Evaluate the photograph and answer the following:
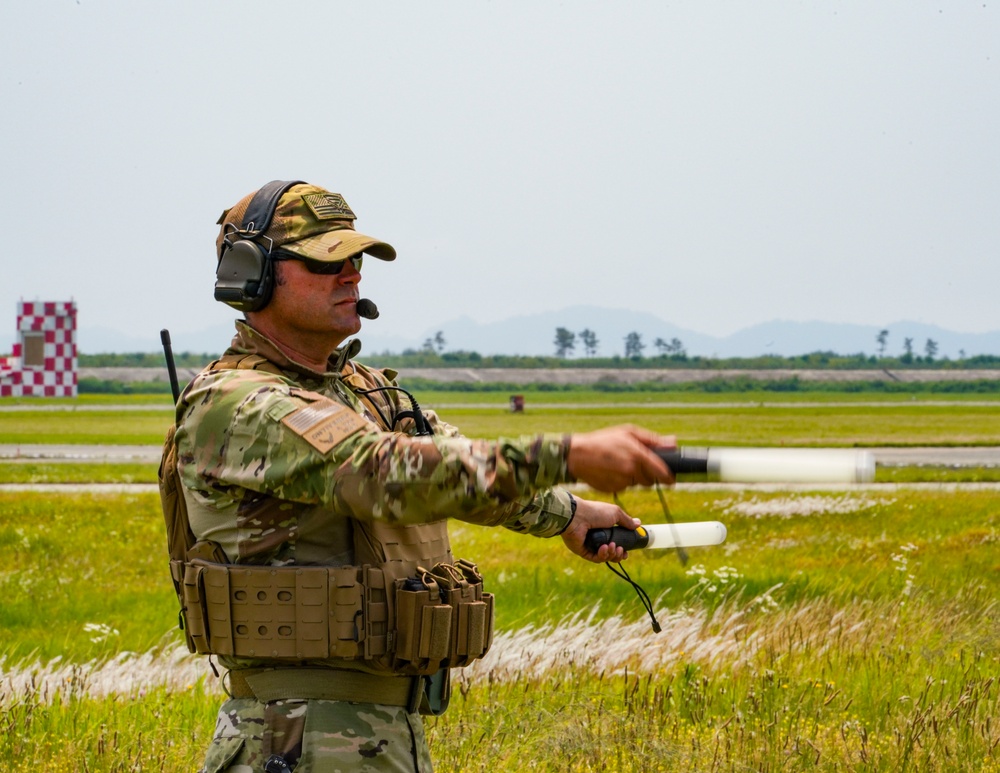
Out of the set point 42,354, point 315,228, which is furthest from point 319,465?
point 42,354

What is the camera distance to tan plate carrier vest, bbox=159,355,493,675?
3.27 m

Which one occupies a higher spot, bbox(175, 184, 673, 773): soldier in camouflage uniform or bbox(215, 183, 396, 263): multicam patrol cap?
bbox(215, 183, 396, 263): multicam patrol cap

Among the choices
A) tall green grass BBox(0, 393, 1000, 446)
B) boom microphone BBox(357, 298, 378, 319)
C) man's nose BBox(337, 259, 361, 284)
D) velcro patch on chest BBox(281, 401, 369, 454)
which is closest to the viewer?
velcro patch on chest BBox(281, 401, 369, 454)

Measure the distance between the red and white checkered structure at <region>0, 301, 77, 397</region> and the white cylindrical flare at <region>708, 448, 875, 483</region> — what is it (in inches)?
2262

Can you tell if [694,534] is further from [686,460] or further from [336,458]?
A: [336,458]

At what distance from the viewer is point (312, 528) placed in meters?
3.33

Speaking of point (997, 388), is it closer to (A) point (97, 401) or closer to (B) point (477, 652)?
(A) point (97, 401)

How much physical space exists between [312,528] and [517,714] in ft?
8.82

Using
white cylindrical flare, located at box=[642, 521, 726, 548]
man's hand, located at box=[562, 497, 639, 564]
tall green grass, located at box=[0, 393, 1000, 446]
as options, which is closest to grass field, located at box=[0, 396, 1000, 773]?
man's hand, located at box=[562, 497, 639, 564]

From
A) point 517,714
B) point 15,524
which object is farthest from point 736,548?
point 15,524

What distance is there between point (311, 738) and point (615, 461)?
1179mm

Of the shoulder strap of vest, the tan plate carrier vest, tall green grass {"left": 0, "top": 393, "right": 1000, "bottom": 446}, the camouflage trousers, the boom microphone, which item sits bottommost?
tall green grass {"left": 0, "top": 393, "right": 1000, "bottom": 446}

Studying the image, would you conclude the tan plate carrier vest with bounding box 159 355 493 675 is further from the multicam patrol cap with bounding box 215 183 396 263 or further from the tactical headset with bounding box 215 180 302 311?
the multicam patrol cap with bounding box 215 183 396 263

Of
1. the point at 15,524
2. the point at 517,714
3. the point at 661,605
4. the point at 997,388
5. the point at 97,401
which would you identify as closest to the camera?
the point at 517,714
